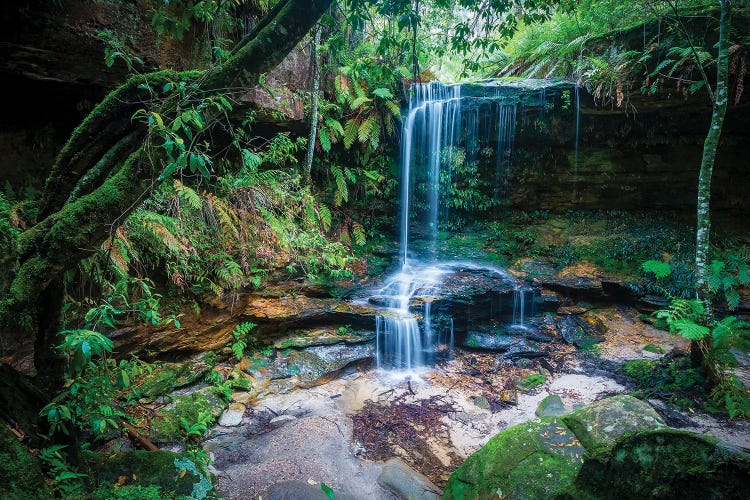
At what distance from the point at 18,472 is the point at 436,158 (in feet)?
32.1

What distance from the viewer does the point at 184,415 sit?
4.23 meters

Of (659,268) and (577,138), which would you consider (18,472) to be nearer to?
(659,268)

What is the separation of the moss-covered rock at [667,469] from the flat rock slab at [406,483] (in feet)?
7.45

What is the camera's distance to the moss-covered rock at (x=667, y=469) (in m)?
1.29

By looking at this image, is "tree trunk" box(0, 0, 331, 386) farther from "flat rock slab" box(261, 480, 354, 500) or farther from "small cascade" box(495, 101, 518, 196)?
"small cascade" box(495, 101, 518, 196)

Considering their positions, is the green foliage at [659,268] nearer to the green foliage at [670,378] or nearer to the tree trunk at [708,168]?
the green foliage at [670,378]

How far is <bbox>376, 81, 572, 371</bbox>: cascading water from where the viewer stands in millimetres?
7551

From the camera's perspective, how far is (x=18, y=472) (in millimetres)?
1892

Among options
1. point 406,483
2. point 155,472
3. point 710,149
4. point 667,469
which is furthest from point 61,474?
point 710,149

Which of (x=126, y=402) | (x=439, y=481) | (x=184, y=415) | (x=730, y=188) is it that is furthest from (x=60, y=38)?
(x=730, y=188)

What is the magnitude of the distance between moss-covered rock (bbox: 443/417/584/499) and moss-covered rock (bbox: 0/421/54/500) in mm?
3036

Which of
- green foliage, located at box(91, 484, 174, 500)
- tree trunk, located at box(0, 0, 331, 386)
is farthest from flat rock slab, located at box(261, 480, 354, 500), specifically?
tree trunk, located at box(0, 0, 331, 386)

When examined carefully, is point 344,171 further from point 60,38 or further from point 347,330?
point 60,38

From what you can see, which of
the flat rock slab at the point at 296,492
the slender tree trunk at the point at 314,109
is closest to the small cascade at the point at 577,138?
the slender tree trunk at the point at 314,109
